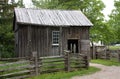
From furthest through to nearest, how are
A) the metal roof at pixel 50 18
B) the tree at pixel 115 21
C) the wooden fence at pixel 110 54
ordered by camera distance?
the tree at pixel 115 21, the wooden fence at pixel 110 54, the metal roof at pixel 50 18

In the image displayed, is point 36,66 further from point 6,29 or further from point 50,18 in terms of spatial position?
point 6,29

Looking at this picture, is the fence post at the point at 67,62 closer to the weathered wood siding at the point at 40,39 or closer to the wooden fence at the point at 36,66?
the wooden fence at the point at 36,66

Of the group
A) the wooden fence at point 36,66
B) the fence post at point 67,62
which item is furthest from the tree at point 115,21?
the fence post at point 67,62

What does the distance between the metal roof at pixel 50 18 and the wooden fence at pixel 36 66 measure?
6141 millimetres

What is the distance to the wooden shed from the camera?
23061mm

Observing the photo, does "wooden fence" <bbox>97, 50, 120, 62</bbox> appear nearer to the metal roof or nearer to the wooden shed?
the wooden shed

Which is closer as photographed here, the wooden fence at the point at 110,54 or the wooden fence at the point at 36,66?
the wooden fence at the point at 36,66

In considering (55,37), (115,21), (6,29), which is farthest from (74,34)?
(115,21)

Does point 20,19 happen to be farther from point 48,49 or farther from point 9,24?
point 9,24

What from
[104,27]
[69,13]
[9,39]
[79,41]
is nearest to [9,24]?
[9,39]

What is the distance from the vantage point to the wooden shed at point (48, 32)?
75.7 ft

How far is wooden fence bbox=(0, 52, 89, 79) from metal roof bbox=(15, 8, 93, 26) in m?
6.14

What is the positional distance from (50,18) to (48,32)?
174cm

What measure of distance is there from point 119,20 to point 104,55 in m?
7.54
